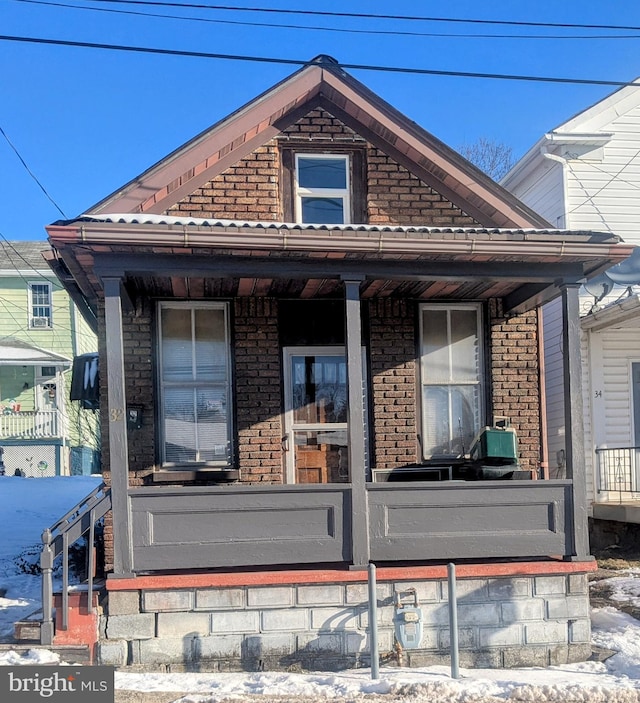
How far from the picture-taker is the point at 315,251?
6707 millimetres

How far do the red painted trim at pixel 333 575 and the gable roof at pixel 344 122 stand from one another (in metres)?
3.78

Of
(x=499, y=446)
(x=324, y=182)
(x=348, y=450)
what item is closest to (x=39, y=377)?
(x=324, y=182)

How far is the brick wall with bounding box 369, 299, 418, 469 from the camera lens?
862 centimetres

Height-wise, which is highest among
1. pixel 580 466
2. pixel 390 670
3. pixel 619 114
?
pixel 619 114

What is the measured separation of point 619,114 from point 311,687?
10.6 metres

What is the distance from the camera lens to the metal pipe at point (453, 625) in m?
6.16

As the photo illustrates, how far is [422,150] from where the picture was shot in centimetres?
844

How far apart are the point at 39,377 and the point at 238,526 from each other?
57.9 feet

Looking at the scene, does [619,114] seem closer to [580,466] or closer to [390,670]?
[580,466]

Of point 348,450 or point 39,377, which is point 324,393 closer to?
point 348,450

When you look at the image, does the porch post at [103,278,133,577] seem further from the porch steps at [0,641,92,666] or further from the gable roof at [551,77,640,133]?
the gable roof at [551,77,640,133]

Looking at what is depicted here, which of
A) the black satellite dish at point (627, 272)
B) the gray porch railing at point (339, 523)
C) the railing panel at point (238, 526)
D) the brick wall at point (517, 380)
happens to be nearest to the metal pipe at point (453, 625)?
the gray porch railing at point (339, 523)

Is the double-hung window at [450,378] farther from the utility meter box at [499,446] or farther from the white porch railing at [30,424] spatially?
the white porch railing at [30,424]

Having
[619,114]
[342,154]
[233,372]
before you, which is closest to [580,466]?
[233,372]
